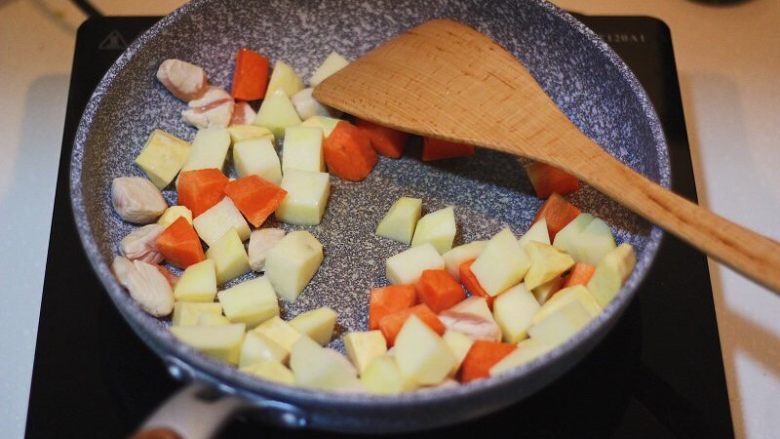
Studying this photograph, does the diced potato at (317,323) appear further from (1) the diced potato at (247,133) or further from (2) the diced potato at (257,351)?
(1) the diced potato at (247,133)

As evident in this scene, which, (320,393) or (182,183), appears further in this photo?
(182,183)

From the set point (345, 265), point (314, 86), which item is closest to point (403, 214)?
point (345, 265)

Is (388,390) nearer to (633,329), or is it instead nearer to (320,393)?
(320,393)

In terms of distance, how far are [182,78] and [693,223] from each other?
86cm

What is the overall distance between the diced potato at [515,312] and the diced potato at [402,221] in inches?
7.7

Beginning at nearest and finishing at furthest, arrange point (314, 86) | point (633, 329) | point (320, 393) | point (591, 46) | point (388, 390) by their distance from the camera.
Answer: point (320, 393)
point (388, 390)
point (633, 329)
point (591, 46)
point (314, 86)

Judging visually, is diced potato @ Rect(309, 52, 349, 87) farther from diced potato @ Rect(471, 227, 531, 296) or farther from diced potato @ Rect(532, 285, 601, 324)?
diced potato @ Rect(532, 285, 601, 324)

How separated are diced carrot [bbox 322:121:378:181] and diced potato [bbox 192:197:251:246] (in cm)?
20

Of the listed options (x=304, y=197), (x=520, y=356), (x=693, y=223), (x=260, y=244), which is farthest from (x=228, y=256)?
(x=693, y=223)

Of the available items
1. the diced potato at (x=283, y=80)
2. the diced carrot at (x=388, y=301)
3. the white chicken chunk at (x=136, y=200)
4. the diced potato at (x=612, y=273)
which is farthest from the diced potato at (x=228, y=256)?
the diced potato at (x=612, y=273)

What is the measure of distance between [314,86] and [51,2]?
0.67 m

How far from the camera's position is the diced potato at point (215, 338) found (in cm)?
105

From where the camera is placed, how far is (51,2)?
68.3 inches

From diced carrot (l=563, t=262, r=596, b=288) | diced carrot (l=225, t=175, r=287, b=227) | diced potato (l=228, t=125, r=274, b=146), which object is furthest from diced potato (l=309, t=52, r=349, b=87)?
diced carrot (l=563, t=262, r=596, b=288)
